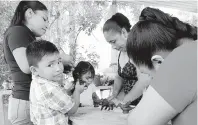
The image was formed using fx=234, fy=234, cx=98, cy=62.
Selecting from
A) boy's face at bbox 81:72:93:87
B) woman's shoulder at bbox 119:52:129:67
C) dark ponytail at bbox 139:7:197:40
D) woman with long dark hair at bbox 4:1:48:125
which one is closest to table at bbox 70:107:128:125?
boy's face at bbox 81:72:93:87

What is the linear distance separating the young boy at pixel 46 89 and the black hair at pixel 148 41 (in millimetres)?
710

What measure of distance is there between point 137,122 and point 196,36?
760mm

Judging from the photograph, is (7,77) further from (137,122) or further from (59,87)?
(137,122)

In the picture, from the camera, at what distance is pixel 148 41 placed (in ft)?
3.02

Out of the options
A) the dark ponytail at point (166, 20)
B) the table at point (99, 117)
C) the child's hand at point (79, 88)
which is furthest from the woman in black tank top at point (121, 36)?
the dark ponytail at point (166, 20)

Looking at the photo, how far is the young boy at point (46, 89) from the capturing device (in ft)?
4.88

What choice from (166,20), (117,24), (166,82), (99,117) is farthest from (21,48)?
(166,82)

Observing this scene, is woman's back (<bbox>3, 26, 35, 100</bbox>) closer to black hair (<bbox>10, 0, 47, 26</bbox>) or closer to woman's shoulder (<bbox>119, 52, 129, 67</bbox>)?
black hair (<bbox>10, 0, 47, 26</bbox>)

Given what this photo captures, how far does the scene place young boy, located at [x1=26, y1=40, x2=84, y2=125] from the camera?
1487mm

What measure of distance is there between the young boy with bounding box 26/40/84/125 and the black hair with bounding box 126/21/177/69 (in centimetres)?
71

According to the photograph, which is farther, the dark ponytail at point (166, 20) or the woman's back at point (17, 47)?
the woman's back at point (17, 47)

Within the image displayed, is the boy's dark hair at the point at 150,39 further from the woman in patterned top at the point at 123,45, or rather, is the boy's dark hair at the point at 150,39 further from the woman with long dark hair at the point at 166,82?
the woman in patterned top at the point at 123,45

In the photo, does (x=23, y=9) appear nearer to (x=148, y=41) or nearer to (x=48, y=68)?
(x=48, y=68)

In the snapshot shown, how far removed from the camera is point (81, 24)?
4215mm
